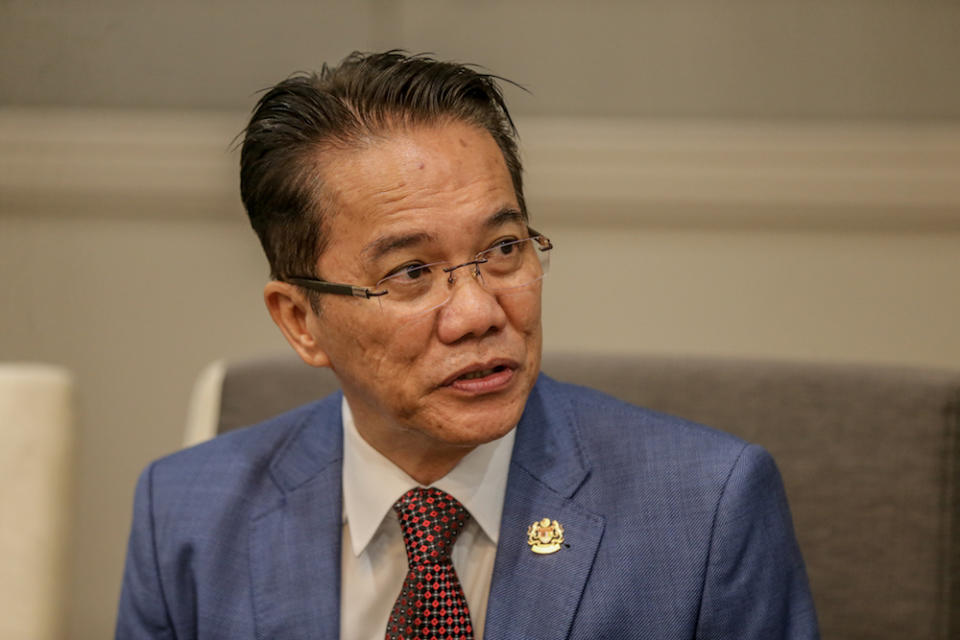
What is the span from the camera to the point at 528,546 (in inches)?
61.6

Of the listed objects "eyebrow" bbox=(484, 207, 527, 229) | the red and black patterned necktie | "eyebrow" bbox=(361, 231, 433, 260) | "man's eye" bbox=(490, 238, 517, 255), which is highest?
"eyebrow" bbox=(484, 207, 527, 229)

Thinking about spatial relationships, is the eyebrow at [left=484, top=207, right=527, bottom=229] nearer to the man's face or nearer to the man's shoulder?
the man's face

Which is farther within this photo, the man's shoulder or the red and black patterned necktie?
the man's shoulder

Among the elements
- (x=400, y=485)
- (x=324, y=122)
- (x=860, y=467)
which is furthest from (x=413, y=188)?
(x=860, y=467)

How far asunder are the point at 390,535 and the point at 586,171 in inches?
45.7


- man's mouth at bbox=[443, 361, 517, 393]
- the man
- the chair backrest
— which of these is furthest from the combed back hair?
the chair backrest

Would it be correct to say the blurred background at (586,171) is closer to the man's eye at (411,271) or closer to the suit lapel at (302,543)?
the suit lapel at (302,543)

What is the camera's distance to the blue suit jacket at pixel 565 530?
1517mm

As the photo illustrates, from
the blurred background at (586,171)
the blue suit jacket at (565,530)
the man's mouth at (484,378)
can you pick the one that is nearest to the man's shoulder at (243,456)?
the blue suit jacket at (565,530)

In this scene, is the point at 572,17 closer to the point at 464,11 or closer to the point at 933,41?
the point at 464,11

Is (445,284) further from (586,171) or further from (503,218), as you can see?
(586,171)

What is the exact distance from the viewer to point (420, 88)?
155 cm

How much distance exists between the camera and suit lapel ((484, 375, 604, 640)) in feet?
4.96

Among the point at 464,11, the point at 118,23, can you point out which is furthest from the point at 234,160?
the point at 464,11
